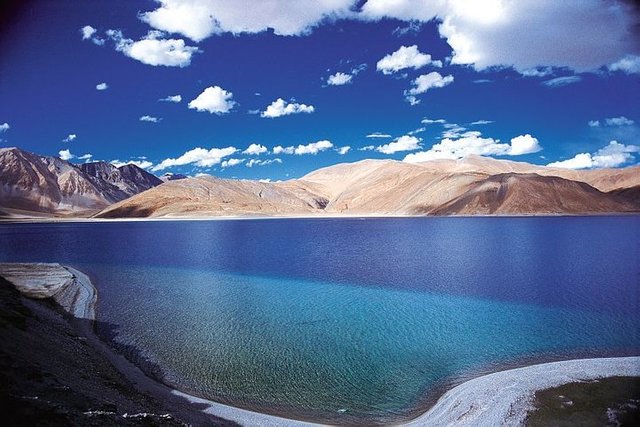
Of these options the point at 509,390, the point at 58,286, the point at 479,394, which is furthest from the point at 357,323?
the point at 58,286

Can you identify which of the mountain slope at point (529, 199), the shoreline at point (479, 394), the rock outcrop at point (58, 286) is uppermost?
the mountain slope at point (529, 199)

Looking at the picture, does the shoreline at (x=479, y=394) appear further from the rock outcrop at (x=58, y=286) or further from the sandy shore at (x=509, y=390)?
the rock outcrop at (x=58, y=286)

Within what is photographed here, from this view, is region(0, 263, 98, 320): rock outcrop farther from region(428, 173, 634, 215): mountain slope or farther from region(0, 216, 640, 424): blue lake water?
region(428, 173, 634, 215): mountain slope

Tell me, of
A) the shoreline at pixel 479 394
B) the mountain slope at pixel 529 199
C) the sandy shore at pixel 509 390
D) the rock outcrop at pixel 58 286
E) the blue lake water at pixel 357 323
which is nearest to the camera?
the sandy shore at pixel 509 390

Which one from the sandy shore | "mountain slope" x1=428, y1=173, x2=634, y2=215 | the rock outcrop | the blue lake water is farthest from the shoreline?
"mountain slope" x1=428, y1=173, x2=634, y2=215

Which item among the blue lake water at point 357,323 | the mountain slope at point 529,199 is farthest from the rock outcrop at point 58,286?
the mountain slope at point 529,199

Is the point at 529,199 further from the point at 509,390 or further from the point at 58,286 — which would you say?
the point at 509,390
